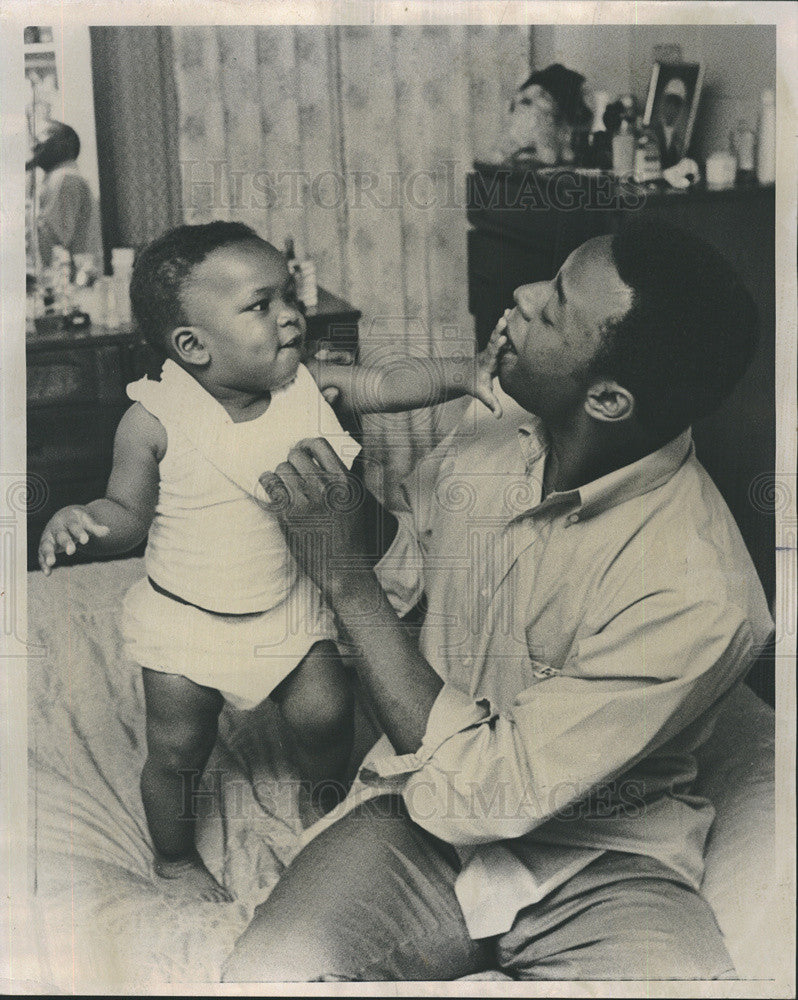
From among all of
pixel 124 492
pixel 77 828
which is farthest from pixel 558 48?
pixel 77 828

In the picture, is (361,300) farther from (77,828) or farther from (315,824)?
(77,828)

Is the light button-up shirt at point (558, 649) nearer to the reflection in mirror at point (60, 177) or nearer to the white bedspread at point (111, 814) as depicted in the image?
the white bedspread at point (111, 814)

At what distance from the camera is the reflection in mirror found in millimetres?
2338

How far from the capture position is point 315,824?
238 cm

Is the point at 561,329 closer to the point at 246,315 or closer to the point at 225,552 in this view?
the point at 246,315

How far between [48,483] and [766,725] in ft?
4.82

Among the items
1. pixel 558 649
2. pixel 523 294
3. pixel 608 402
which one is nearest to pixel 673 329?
pixel 608 402

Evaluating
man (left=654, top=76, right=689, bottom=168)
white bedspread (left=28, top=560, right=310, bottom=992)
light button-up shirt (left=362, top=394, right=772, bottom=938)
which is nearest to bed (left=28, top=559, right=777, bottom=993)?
white bedspread (left=28, top=560, right=310, bottom=992)

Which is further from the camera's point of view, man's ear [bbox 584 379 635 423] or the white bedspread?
the white bedspread

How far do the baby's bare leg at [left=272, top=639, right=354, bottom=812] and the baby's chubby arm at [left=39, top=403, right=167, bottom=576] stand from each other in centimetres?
40

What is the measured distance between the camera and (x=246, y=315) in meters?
2.25

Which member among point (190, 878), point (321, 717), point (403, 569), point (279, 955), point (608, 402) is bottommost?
point (279, 955)

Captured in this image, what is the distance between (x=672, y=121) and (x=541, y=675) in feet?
3.57

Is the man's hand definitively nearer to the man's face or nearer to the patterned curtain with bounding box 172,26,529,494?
the patterned curtain with bounding box 172,26,529,494
